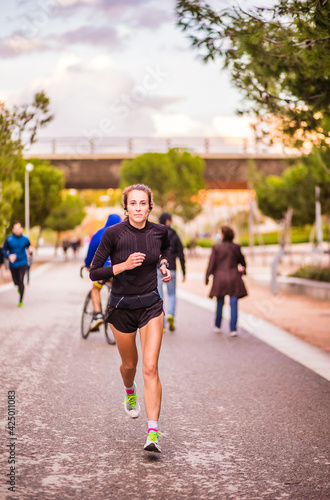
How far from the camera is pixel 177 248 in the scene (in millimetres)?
12086

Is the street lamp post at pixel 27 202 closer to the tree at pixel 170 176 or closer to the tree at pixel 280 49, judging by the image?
the tree at pixel 170 176

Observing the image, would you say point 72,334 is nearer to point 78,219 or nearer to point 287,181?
point 287,181

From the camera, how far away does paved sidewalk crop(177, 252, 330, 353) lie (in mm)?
11852

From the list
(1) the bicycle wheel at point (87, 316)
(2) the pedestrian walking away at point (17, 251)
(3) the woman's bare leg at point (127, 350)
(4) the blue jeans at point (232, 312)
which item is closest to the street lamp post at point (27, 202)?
(2) the pedestrian walking away at point (17, 251)

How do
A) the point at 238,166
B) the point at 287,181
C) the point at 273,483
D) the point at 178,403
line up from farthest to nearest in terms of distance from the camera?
the point at 238,166 < the point at 287,181 < the point at 178,403 < the point at 273,483

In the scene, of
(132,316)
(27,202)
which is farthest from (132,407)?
(27,202)

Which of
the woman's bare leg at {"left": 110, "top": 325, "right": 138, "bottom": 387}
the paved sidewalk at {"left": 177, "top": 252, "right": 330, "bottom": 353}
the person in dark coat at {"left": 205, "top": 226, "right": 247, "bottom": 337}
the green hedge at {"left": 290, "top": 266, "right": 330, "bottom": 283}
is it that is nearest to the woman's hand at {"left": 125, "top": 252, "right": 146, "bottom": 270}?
the woman's bare leg at {"left": 110, "top": 325, "right": 138, "bottom": 387}

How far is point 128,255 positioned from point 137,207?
0.35 meters

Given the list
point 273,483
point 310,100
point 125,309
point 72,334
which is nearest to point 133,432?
point 125,309

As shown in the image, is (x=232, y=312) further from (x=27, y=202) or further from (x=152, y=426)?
(x=27, y=202)

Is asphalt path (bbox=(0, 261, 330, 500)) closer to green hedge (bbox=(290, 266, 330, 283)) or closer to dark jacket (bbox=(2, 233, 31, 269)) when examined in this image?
dark jacket (bbox=(2, 233, 31, 269))

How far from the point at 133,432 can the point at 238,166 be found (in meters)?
42.3

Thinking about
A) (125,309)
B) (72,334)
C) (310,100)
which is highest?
(310,100)

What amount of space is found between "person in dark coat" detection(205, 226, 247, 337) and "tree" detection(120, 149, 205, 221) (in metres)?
43.6
